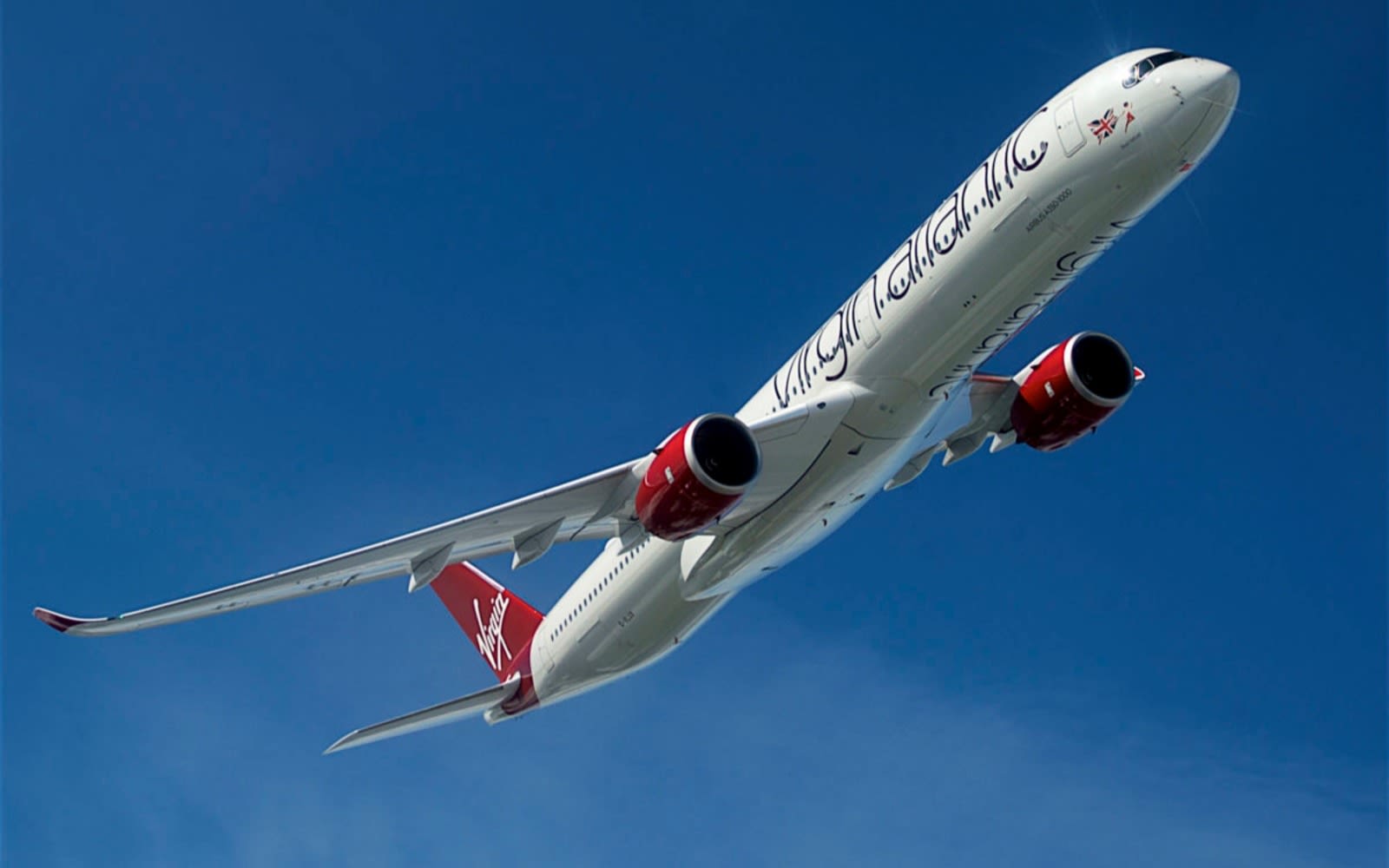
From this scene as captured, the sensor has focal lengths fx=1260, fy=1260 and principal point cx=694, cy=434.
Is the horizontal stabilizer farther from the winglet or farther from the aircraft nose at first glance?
the aircraft nose

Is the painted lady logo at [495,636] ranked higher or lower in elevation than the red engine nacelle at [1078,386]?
higher

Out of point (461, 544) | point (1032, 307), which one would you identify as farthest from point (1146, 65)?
point (461, 544)

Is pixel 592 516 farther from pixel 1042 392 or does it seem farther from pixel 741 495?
pixel 1042 392

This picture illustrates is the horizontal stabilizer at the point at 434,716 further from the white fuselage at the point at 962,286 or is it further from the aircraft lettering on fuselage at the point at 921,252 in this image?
the aircraft lettering on fuselage at the point at 921,252

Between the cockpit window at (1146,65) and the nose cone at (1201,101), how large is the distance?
0.47 metres

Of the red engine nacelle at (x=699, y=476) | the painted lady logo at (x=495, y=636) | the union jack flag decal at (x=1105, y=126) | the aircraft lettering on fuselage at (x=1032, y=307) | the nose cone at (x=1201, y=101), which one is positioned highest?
the painted lady logo at (x=495, y=636)

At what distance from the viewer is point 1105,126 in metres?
20.7

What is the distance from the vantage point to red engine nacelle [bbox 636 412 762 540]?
22406 mm

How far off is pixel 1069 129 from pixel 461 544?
14.2m

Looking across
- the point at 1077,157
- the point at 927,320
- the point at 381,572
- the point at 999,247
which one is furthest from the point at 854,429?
the point at 381,572

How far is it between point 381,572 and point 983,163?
14.9 meters

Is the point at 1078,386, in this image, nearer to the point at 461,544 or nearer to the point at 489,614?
the point at 461,544

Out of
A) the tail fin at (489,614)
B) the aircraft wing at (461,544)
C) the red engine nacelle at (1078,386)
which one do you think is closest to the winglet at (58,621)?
the aircraft wing at (461,544)

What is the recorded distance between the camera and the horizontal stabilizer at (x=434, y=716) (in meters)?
31.4
